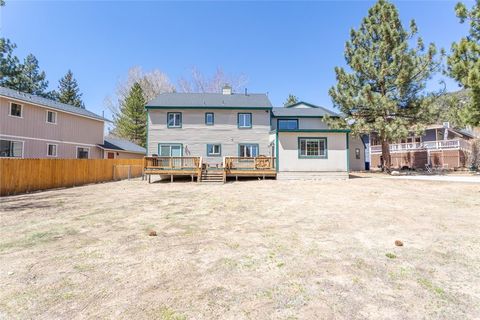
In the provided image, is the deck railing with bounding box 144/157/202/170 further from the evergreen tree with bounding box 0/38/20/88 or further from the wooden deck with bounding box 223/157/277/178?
the evergreen tree with bounding box 0/38/20/88

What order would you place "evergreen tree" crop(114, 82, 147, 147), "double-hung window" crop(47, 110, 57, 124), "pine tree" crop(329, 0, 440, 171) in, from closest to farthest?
"pine tree" crop(329, 0, 440, 171) → "double-hung window" crop(47, 110, 57, 124) → "evergreen tree" crop(114, 82, 147, 147)

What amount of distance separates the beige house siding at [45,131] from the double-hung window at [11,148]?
0.87 ft

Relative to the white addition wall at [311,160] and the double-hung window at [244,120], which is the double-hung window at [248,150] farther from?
the white addition wall at [311,160]

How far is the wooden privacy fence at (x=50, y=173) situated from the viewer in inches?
422

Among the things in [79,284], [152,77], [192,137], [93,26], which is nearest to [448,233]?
[79,284]

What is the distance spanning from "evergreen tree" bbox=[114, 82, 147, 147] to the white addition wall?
24.6 m

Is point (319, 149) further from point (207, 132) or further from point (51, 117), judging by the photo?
point (51, 117)

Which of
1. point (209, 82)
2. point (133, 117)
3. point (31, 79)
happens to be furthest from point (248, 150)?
point (31, 79)

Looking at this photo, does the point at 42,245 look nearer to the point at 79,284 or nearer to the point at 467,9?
the point at 79,284

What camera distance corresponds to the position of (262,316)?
2244 mm

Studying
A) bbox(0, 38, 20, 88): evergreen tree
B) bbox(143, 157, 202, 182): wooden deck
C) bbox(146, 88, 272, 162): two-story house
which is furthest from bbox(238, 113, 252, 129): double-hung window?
bbox(0, 38, 20, 88): evergreen tree

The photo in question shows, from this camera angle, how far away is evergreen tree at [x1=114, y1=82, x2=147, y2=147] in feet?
104

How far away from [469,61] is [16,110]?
2603 centimetres

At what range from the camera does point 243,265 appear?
10.9ft
